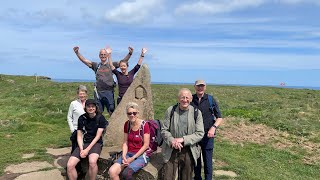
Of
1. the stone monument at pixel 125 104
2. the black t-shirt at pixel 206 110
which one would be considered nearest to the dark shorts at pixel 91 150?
the stone monument at pixel 125 104

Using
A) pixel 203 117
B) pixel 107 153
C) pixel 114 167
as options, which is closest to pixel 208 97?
pixel 203 117

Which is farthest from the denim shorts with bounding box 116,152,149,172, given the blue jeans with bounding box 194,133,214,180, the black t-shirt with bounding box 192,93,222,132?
the black t-shirt with bounding box 192,93,222,132

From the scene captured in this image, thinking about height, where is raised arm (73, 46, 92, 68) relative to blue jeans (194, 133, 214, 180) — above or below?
above

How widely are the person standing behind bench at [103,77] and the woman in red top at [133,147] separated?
310 cm

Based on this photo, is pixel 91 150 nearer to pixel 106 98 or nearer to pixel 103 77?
pixel 106 98

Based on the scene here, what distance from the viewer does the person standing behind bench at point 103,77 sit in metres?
11.6

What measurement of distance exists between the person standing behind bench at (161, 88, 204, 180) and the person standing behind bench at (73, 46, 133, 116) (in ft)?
12.5

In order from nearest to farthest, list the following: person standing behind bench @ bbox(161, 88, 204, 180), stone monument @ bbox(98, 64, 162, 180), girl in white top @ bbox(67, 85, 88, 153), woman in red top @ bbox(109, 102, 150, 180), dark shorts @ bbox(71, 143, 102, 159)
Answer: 1. person standing behind bench @ bbox(161, 88, 204, 180)
2. woman in red top @ bbox(109, 102, 150, 180)
3. dark shorts @ bbox(71, 143, 102, 159)
4. girl in white top @ bbox(67, 85, 88, 153)
5. stone monument @ bbox(98, 64, 162, 180)

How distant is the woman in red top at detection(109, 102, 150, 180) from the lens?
8.58 m

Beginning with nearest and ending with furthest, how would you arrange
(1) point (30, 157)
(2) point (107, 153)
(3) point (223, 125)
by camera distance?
(2) point (107, 153), (1) point (30, 157), (3) point (223, 125)

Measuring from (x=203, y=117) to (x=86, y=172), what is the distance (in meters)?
3.48

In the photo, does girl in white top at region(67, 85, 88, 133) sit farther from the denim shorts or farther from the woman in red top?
the denim shorts

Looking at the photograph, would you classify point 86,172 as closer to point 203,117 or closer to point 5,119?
point 203,117

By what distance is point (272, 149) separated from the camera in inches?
595
